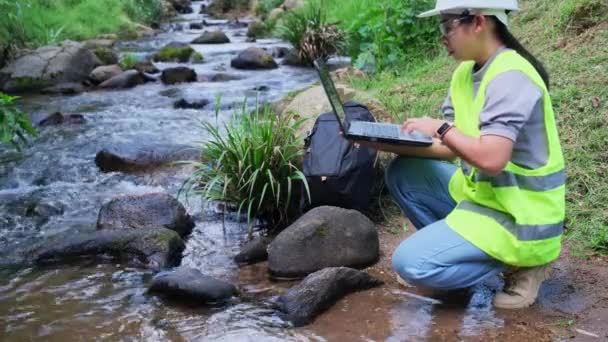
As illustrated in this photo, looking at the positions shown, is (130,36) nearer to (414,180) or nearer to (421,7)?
(421,7)

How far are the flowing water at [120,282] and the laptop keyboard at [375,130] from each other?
875 mm

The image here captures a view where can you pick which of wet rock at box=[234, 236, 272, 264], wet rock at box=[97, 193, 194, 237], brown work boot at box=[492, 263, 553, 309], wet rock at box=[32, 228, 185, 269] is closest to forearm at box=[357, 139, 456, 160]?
brown work boot at box=[492, 263, 553, 309]

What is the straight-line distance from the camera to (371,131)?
2918mm

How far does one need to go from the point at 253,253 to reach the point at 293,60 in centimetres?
875

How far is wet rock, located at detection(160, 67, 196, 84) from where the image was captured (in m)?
11.3

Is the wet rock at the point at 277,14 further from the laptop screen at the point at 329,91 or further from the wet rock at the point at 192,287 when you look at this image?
the laptop screen at the point at 329,91

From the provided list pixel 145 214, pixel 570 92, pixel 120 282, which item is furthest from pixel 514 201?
pixel 145 214

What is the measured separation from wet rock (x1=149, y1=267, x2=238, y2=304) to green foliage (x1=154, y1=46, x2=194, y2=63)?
411 inches

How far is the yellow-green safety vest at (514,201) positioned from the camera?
2684mm

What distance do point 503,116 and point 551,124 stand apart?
32 centimetres

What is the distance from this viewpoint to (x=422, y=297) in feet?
10.8

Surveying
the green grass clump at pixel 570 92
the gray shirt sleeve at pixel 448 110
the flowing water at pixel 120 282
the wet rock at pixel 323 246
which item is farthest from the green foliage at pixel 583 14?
the gray shirt sleeve at pixel 448 110

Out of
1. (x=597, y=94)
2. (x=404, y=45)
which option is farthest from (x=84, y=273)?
(x=404, y=45)

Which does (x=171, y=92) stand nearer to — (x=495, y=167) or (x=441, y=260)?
(x=441, y=260)
